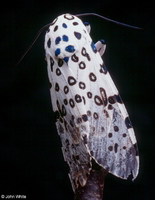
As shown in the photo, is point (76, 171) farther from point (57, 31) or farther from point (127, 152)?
point (57, 31)

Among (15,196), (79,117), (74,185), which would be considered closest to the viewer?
(79,117)

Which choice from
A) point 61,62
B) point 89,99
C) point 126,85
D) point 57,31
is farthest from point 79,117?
point 126,85

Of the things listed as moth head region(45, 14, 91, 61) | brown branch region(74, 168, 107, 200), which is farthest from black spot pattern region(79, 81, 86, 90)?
brown branch region(74, 168, 107, 200)

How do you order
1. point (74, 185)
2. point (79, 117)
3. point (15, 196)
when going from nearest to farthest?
point (79, 117) < point (74, 185) < point (15, 196)

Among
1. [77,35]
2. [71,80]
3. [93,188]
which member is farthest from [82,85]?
[93,188]

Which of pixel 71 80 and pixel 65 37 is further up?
pixel 65 37

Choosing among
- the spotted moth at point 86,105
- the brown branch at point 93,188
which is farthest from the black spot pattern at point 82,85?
the brown branch at point 93,188

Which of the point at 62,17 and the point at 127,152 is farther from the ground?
the point at 62,17

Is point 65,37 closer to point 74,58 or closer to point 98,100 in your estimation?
point 74,58
